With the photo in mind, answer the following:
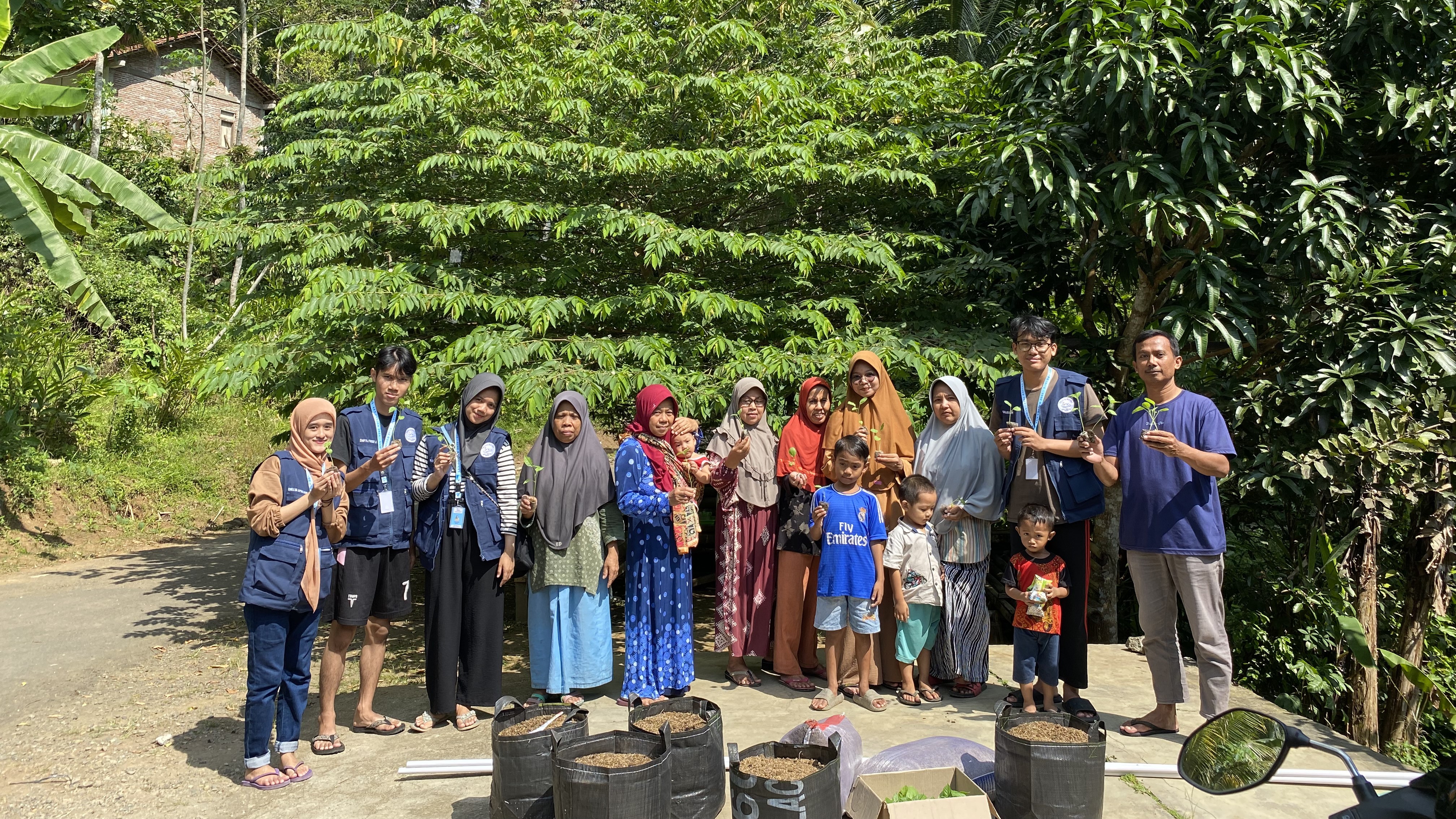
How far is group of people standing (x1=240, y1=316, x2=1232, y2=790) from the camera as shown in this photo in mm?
4434

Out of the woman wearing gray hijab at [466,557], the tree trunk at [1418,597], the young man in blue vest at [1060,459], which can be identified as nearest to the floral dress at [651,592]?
the woman wearing gray hijab at [466,557]

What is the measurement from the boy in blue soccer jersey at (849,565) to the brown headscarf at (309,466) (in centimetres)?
242

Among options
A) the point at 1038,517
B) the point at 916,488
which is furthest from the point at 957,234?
the point at 1038,517

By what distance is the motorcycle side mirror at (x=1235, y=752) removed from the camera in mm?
1929

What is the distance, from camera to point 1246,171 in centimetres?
627

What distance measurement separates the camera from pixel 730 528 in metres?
5.36

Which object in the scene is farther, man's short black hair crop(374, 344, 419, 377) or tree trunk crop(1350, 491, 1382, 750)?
tree trunk crop(1350, 491, 1382, 750)

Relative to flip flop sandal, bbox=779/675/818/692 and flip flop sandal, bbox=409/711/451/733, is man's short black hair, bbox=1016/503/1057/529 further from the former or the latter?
flip flop sandal, bbox=409/711/451/733

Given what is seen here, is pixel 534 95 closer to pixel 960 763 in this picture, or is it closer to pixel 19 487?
pixel 960 763

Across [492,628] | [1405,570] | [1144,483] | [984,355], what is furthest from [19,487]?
[1405,570]

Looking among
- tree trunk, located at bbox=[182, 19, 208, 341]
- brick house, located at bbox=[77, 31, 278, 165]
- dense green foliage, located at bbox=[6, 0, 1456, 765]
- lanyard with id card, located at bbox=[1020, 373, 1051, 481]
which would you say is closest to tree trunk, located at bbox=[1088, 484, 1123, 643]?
dense green foliage, located at bbox=[6, 0, 1456, 765]

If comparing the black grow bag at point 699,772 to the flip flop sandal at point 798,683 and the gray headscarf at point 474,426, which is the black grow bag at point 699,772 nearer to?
the flip flop sandal at point 798,683

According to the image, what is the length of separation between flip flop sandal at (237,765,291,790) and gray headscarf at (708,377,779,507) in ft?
8.40

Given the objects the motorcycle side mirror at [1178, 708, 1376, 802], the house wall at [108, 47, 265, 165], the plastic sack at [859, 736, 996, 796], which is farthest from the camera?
the house wall at [108, 47, 265, 165]
